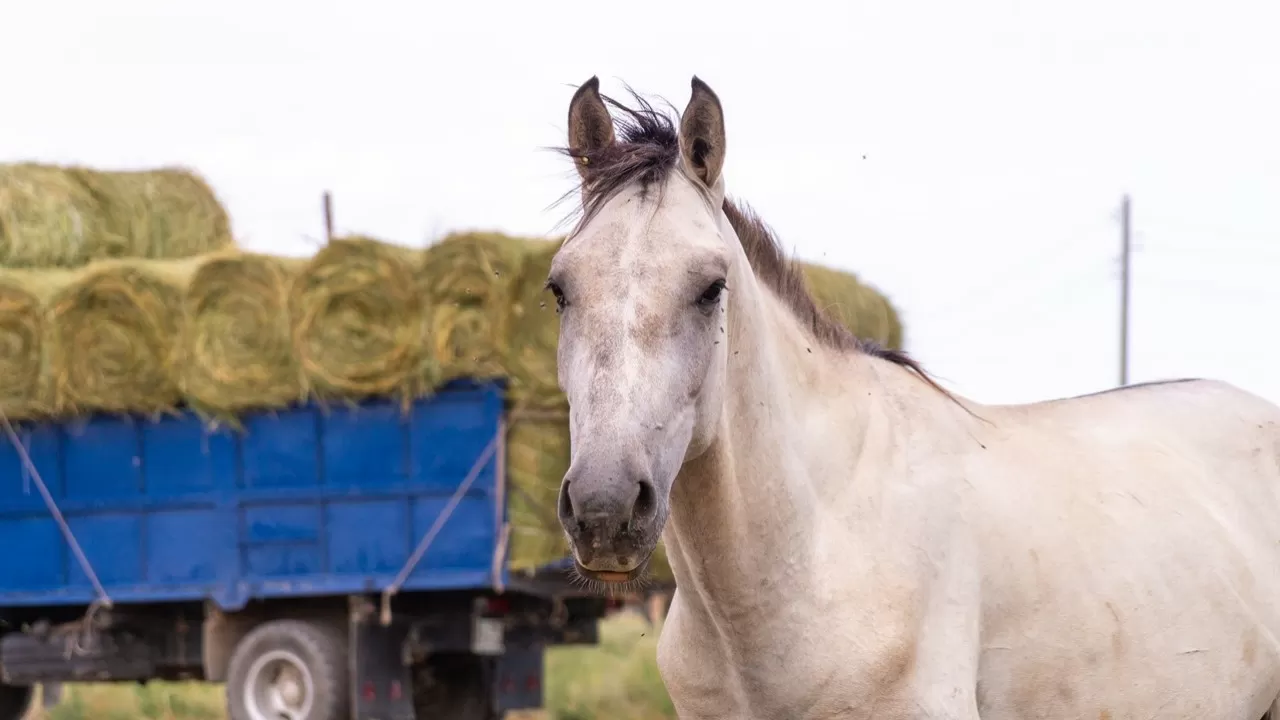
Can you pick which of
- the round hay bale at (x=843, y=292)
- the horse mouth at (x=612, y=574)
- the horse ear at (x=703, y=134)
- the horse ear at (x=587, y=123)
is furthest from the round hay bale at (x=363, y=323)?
the horse mouth at (x=612, y=574)

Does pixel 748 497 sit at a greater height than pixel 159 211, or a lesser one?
lesser

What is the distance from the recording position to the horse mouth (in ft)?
10.6

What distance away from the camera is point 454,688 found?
1080 cm

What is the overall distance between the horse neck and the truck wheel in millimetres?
9426

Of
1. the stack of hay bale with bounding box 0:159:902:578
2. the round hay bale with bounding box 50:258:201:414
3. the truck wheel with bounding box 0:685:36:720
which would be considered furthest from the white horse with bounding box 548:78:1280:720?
the truck wheel with bounding box 0:685:36:720

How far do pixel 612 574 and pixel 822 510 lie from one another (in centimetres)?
77

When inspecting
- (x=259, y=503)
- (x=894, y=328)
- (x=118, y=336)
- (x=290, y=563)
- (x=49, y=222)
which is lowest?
(x=290, y=563)

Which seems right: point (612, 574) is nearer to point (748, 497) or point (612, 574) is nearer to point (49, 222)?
point (748, 497)

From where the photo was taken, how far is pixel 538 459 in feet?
31.7

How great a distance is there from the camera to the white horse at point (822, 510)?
11.1ft

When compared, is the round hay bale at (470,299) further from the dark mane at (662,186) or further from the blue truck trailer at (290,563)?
the dark mane at (662,186)

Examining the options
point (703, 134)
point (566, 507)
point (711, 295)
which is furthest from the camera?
point (703, 134)

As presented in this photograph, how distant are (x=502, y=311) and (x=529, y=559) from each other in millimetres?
1416

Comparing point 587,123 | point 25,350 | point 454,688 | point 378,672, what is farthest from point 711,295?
point 25,350
